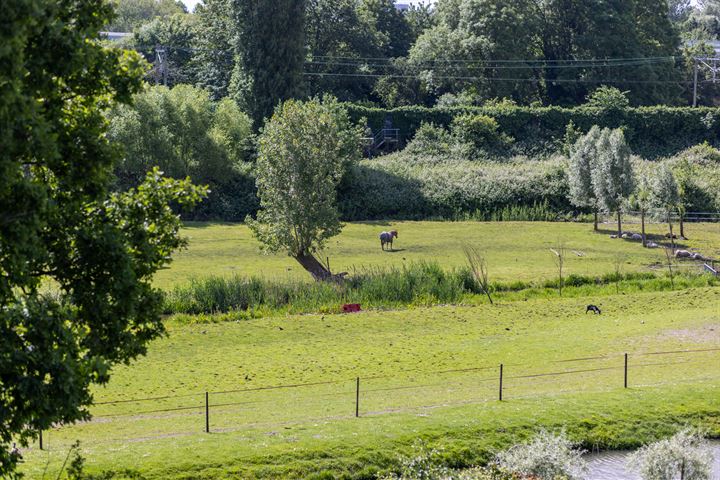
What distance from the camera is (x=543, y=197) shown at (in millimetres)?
73688

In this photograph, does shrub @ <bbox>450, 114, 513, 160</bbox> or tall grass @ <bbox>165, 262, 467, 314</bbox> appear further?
shrub @ <bbox>450, 114, 513, 160</bbox>

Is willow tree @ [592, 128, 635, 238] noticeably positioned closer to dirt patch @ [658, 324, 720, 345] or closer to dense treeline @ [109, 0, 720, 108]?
dirt patch @ [658, 324, 720, 345]

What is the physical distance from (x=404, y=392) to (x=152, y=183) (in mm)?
14051

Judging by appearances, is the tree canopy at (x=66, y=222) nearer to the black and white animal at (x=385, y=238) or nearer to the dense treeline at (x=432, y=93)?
the black and white animal at (x=385, y=238)

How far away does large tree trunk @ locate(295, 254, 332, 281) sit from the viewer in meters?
49.1

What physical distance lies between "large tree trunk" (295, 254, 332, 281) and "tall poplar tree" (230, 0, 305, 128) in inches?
1234

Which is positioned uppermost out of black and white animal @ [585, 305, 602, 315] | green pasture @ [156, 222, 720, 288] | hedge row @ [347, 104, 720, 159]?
hedge row @ [347, 104, 720, 159]

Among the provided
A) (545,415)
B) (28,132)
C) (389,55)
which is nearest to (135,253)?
(28,132)

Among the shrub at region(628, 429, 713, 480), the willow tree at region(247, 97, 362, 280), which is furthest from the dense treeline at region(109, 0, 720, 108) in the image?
the shrub at region(628, 429, 713, 480)

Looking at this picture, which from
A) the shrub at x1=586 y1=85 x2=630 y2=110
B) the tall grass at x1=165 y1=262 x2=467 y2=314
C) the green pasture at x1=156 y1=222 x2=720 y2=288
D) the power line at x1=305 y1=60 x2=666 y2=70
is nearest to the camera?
the tall grass at x1=165 y1=262 x2=467 y2=314

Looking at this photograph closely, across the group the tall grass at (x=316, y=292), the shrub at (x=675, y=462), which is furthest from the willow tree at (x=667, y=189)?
the shrub at (x=675, y=462)

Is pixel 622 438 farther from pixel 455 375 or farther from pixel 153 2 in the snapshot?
pixel 153 2

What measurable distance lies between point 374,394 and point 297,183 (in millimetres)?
22239

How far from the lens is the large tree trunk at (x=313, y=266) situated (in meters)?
49.1
